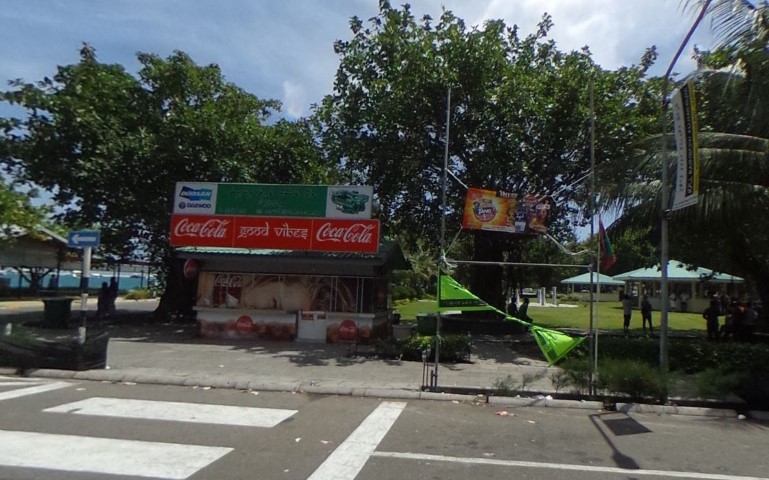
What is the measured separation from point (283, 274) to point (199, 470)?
43.3 feet

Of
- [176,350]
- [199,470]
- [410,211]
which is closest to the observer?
[199,470]

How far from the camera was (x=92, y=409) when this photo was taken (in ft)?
29.0

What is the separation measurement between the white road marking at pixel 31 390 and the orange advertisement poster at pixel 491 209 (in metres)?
8.61

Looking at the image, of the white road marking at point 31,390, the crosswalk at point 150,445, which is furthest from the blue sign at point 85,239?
the crosswalk at point 150,445

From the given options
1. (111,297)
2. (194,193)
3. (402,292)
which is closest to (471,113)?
(194,193)

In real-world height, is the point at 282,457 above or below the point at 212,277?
below

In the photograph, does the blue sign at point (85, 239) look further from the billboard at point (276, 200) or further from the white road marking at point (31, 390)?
the billboard at point (276, 200)

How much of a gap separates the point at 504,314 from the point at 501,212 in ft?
8.33

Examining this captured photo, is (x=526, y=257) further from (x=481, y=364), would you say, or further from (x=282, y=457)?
(x=282, y=457)

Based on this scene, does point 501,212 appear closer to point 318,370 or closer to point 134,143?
point 318,370

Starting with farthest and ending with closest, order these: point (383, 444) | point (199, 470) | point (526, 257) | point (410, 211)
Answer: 1. point (526, 257)
2. point (410, 211)
3. point (383, 444)
4. point (199, 470)

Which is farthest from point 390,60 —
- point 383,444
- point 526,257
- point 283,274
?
point 526,257

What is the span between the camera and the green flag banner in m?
10.8

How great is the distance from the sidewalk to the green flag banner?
0.56 meters
